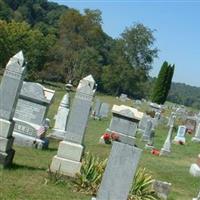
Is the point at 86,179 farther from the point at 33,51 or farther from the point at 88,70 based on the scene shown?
the point at 88,70

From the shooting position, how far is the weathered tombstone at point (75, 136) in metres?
12.0

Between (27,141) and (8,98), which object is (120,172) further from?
(27,141)

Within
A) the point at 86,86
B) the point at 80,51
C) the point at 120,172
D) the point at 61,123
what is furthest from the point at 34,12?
the point at 120,172

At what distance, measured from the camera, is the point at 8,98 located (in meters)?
11.8

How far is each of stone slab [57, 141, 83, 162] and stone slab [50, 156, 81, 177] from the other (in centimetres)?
10

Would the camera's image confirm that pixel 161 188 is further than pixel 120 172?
Yes

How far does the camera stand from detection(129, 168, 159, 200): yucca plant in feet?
35.1

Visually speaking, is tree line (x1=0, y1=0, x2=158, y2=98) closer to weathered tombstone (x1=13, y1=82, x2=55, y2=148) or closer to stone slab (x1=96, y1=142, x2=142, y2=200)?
weathered tombstone (x1=13, y1=82, x2=55, y2=148)

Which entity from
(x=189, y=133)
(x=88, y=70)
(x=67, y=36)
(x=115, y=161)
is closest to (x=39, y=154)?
(x=115, y=161)

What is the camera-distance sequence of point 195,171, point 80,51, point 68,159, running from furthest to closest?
point 80,51 → point 195,171 → point 68,159

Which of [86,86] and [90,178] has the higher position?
[86,86]

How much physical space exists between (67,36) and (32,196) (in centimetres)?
6479

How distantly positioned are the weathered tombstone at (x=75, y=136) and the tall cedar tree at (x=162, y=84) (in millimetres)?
44775

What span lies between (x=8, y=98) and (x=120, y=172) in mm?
4880
